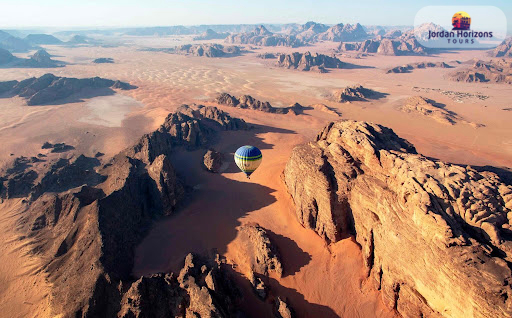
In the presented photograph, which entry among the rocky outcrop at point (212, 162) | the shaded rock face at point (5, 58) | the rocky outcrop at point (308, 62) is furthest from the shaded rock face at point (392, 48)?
the shaded rock face at point (5, 58)

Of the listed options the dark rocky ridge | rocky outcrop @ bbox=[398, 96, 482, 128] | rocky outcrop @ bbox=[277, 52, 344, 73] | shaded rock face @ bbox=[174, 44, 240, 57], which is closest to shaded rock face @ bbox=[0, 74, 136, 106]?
the dark rocky ridge

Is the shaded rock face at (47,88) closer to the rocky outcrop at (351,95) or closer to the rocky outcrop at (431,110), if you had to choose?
the rocky outcrop at (351,95)

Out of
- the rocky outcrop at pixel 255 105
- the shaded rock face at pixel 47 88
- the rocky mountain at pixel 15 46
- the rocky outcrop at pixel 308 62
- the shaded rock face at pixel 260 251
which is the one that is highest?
the rocky mountain at pixel 15 46

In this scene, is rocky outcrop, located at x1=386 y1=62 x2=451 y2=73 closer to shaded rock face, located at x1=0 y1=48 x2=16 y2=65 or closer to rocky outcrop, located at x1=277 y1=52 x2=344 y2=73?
rocky outcrop, located at x1=277 y1=52 x2=344 y2=73

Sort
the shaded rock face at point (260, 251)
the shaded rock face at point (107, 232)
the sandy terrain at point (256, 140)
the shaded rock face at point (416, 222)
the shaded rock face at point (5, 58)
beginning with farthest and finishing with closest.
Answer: the shaded rock face at point (5, 58) → the shaded rock face at point (260, 251) → the sandy terrain at point (256, 140) → the shaded rock face at point (107, 232) → the shaded rock face at point (416, 222)

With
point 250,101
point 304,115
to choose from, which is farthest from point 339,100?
point 250,101

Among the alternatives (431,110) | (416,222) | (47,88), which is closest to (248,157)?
(416,222)
